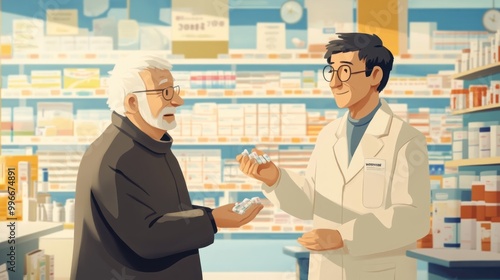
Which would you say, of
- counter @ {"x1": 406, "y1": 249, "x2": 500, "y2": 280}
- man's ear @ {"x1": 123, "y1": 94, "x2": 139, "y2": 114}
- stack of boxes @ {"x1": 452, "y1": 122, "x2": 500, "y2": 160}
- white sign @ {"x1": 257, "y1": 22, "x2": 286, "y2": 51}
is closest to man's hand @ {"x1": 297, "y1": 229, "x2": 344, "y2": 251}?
man's ear @ {"x1": 123, "y1": 94, "x2": 139, "y2": 114}

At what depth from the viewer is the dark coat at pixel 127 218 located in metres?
2.44

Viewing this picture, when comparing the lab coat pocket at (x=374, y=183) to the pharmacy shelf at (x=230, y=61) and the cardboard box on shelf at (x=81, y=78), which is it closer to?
the pharmacy shelf at (x=230, y=61)

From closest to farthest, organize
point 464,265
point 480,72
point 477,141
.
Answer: point 464,265
point 477,141
point 480,72

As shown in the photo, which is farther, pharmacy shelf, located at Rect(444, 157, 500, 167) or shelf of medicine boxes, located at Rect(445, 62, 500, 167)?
shelf of medicine boxes, located at Rect(445, 62, 500, 167)

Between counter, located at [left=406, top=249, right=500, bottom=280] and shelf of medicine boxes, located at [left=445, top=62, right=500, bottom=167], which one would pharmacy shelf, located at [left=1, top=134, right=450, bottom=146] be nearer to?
shelf of medicine boxes, located at [left=445, top=62, right=500, bottom=167]

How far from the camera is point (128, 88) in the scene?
273 cm

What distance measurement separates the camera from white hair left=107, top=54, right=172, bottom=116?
272 centimetres

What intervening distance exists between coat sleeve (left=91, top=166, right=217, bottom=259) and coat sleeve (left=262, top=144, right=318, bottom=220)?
57 cm

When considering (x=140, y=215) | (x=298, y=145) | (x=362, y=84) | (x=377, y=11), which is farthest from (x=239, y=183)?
(x=140, y=215)

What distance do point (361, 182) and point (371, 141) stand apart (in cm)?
17

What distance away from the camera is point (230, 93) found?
7465mm

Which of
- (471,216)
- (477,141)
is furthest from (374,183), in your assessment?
(477,141)

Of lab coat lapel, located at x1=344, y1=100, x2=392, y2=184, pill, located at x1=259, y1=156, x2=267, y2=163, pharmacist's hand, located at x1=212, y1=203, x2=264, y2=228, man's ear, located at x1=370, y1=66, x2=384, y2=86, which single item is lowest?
pharmacist's hand, located at x1=212, y1=203, x2=264, y2=228

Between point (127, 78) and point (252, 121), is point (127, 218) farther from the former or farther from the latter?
point (252, 121)
